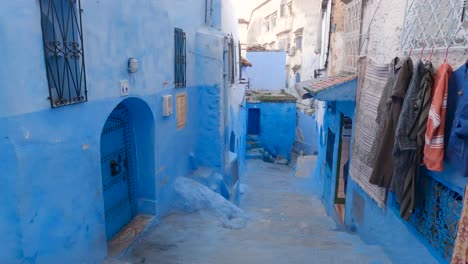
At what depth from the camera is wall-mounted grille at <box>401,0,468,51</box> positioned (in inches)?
141

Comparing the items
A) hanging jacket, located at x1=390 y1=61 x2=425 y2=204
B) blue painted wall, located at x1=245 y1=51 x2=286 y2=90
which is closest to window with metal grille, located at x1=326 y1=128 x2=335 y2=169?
hanging jacket, located at x1=390 y1=61 x2=425 y2=204

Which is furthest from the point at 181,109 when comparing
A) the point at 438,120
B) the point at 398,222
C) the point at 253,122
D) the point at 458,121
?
the point at 253,122

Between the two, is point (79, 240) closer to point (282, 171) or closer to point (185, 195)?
point (185, 195)

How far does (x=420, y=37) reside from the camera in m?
4.48

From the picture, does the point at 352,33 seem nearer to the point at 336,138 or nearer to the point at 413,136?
the point at 336,138

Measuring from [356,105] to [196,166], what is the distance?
3726 millimetres

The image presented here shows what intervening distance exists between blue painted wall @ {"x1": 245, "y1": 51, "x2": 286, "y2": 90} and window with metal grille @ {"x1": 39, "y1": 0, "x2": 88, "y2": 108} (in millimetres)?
22809

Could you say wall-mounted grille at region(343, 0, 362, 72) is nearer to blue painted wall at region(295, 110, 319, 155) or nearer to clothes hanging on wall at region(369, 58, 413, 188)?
clothes hanging on wall at region(369, 58, 413, 188)

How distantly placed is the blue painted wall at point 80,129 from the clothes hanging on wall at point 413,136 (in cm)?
355

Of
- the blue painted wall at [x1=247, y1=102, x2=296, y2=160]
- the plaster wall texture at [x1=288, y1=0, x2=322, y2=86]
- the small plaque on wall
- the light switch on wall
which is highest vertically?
the plaster wall texture at [x1=288, y1=0, x2=322, y2=86]

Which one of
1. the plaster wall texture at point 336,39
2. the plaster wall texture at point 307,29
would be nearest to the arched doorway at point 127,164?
the plaster wall texture at point 336,39

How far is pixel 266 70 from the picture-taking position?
2650cm

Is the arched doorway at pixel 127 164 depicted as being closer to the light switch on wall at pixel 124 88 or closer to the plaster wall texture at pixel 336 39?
the light switch on wall at pixel 124 88

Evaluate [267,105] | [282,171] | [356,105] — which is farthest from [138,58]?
[267,105]
